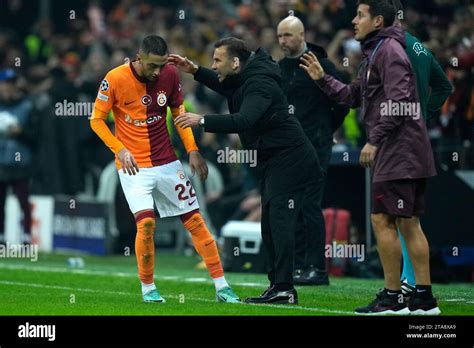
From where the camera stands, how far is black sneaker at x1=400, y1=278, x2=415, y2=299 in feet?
34.5

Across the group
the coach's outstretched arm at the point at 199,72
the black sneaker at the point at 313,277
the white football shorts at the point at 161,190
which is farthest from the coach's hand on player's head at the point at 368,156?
the black sneaker at the point at 313,277

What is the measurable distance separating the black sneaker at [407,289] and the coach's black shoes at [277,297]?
0.92m

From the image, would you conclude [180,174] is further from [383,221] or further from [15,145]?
[15,145]

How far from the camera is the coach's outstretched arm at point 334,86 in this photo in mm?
10570

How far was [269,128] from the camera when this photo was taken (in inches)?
424

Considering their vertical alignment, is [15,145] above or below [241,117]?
above

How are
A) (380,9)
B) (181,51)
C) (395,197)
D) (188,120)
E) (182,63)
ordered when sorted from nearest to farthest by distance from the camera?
(395,197) → (380,9) → (188,120) → (182,63) → (181,51)

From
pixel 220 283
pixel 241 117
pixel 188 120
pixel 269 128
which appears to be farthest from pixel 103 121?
pixel 220 283

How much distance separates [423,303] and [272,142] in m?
1.98

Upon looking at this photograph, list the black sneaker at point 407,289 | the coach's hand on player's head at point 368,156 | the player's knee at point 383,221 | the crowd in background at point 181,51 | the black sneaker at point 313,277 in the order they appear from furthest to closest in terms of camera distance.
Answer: the crowd in background at point 181,51, the black sneaker at point 313,277, the black sneaker at point 407,289, the player's knee at point 383,221, the coach's hand on player's head at point 368,156

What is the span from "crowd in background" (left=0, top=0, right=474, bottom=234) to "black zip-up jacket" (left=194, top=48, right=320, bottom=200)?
13.5 feet

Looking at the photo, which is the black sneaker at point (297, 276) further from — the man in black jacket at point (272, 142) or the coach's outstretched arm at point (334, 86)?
the coach's outstretched arm at point (334, 86)
